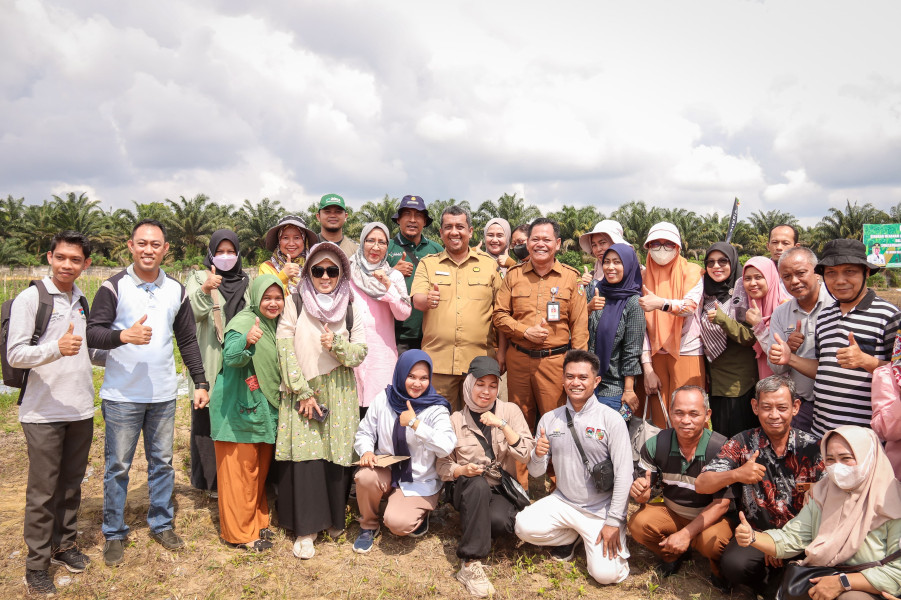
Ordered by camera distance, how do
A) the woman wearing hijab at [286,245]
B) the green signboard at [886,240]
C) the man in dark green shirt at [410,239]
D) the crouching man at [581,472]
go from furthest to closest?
the green signboard at [886,240], the man in dark green shirt at [410,239], the woman wearing hijab at [286,245], the crouching man at [581,472]

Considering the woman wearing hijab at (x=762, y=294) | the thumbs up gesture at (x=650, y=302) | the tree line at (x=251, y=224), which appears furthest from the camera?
the tree line at (x=251, y=224)

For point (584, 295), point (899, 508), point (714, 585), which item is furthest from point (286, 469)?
point (899, 508)

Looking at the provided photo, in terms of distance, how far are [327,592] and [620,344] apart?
9.92 feet

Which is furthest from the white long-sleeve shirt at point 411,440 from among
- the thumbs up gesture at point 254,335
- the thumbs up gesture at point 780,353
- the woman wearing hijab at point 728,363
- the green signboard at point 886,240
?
the green signboard at point 886,240

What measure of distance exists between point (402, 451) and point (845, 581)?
2918 mm

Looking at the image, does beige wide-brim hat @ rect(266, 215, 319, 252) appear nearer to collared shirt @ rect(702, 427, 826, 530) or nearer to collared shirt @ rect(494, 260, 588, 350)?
collared shirt @ rect(494, 260, 588, 350)

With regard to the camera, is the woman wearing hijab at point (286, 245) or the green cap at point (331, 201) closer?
the woman wearing hijab at point (286, 245)

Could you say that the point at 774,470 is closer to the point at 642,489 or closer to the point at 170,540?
the point at 642,489

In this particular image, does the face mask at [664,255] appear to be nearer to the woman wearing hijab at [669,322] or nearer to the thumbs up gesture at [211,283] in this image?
the woman wearing hijab at [669,322]

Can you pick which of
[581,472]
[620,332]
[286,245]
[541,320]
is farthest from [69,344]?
[620,332]

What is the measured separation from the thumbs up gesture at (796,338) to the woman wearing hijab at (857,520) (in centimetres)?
100

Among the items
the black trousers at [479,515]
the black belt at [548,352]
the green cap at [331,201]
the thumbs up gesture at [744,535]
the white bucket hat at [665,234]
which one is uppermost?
the green cap at [331,201]

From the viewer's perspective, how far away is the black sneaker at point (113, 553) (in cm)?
415

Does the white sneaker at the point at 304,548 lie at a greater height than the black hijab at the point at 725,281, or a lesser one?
lesser
